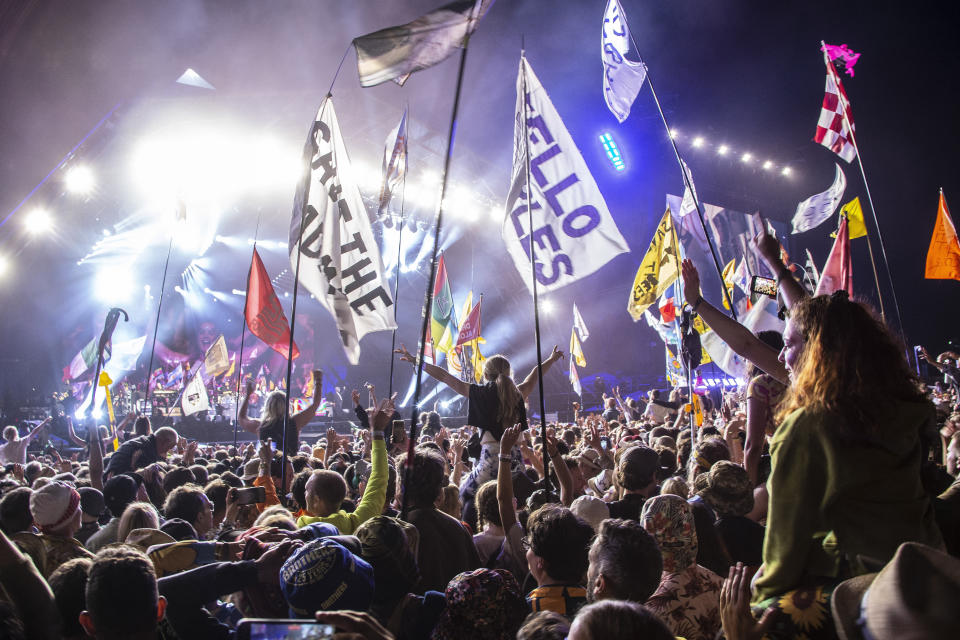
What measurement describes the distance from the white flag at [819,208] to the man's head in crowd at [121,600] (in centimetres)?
1044

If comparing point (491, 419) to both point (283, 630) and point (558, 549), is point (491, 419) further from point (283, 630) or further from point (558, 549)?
point (283, 630)

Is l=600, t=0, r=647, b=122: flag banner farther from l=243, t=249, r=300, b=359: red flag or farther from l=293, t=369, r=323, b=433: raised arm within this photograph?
l=243, t=249, r=300, b=359: red flag

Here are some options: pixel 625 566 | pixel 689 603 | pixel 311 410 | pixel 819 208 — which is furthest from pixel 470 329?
pixel 625 566

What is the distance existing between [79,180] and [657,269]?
1731cm

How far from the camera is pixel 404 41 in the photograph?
3.23 meters

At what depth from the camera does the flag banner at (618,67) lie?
5.99 m

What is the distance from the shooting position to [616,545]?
182 cm

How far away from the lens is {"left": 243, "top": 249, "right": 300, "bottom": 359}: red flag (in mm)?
6629

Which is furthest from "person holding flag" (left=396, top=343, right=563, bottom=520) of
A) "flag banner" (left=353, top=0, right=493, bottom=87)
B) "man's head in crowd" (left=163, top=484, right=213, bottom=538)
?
"flag banner" (left=353, top=0, right=493, bottom=87)

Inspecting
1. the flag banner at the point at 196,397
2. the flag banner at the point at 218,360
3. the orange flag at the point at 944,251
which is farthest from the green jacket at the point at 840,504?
the flag banner at the point at 218,360

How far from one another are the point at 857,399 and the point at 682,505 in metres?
1.00

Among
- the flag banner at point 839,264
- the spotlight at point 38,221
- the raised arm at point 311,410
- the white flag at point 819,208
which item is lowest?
the raised arm at point 311,410

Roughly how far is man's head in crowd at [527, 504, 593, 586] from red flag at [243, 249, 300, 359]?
17.1 ft

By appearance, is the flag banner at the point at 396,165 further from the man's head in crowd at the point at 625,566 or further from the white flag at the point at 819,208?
the white flag at the point at 819,208
